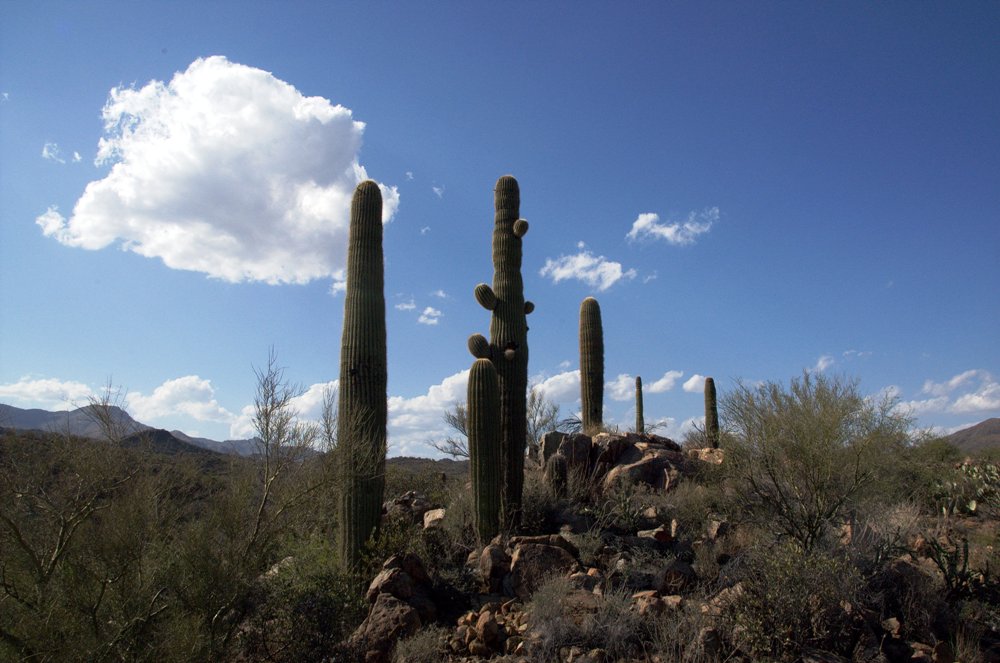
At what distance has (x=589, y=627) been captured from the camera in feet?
22.1

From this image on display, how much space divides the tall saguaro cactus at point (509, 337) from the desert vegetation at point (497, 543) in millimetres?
48

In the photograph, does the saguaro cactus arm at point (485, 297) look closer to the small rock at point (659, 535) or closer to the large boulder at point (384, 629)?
the small rock at point (659, 535)

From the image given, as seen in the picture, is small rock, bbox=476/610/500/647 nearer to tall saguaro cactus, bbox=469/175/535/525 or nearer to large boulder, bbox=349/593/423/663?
large boulder, bbox=349/593/423/663

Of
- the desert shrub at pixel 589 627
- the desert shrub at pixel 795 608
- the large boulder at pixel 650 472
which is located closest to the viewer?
the desert shrub at pixel 795 608

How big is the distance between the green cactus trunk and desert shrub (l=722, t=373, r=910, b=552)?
11.8ft

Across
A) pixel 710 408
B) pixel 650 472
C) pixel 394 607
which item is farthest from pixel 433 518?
pixel 710 408

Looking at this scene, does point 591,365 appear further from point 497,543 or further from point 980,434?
point 980,434

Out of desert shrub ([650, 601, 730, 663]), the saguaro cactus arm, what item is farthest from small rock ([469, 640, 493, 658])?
the saguaro cactus arm

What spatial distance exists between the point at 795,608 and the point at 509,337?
6480 millimetres

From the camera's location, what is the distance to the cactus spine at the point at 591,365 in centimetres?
1495

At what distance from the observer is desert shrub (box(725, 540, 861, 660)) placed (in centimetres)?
640

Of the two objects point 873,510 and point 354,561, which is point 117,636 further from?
point 873,510

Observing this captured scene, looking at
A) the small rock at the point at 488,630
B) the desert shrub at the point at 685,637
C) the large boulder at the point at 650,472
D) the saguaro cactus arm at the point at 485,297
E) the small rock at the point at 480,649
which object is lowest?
the small rock at the point at 480,649

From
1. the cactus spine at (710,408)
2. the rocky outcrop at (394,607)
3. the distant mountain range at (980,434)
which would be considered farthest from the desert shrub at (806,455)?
the distant mountain range at (980,434)
